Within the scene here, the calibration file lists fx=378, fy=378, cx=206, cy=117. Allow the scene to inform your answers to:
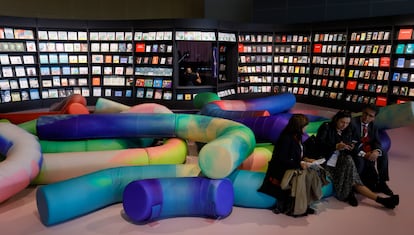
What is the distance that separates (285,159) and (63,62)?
910 cm

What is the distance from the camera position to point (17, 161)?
446 centimetres

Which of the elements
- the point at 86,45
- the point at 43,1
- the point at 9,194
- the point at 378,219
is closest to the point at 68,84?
the point at 86,45

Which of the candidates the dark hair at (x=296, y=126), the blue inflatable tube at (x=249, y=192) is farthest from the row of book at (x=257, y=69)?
the dark hair at (x=296, y=126)

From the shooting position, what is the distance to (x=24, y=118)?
7016 mm

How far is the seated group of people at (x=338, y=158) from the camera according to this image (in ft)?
13.6

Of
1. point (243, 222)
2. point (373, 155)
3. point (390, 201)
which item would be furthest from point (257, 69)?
point (243, 222)

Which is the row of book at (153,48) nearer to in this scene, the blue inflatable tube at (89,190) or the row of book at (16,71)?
the row of book at (16,71)

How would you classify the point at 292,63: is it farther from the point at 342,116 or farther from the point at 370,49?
the point at 342,116

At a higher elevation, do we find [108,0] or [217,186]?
[108,0]

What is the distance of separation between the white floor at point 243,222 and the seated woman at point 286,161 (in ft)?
0.64

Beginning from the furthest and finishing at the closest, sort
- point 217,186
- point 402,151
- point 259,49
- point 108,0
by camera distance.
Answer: point 108,0 < point 259,49 < point 402,151 < point 217,186

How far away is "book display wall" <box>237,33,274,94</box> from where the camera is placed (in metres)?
12.8

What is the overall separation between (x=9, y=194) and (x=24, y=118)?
3.01 m

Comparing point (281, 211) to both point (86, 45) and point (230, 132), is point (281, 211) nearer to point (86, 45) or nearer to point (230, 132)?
point (230, 132)
